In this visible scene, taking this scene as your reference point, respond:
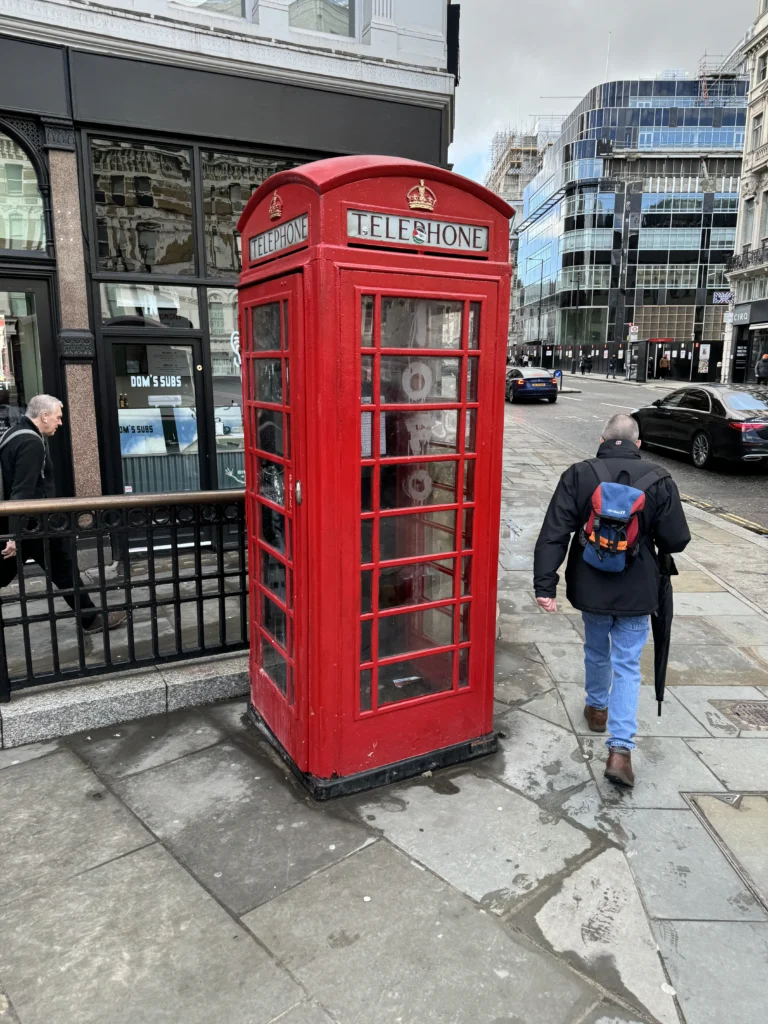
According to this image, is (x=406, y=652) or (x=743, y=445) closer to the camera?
(x=406, y=652)

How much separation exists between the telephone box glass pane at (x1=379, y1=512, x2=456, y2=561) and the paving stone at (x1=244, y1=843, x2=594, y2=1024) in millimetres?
1389

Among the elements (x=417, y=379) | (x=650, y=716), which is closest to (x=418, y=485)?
(x=417, y=379)

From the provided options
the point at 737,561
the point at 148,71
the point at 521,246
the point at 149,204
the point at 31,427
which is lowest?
the point at 737,561

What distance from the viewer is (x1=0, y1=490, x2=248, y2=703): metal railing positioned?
3875 mm

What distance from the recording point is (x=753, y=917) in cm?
269

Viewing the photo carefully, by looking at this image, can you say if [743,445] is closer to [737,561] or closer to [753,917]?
[737,561]

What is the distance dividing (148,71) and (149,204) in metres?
1.11

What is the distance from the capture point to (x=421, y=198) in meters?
3.06

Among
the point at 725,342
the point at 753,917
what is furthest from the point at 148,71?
the point at 725,342

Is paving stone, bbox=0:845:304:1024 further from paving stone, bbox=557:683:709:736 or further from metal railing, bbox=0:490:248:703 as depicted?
paving stone, bbox=557:683:709:736

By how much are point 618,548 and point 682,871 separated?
1.40 metres

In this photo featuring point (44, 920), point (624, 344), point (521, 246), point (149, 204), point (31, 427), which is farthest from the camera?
point (521, 246)

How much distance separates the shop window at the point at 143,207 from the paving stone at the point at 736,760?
6.12 meters

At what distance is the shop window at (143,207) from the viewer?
6.59 m
